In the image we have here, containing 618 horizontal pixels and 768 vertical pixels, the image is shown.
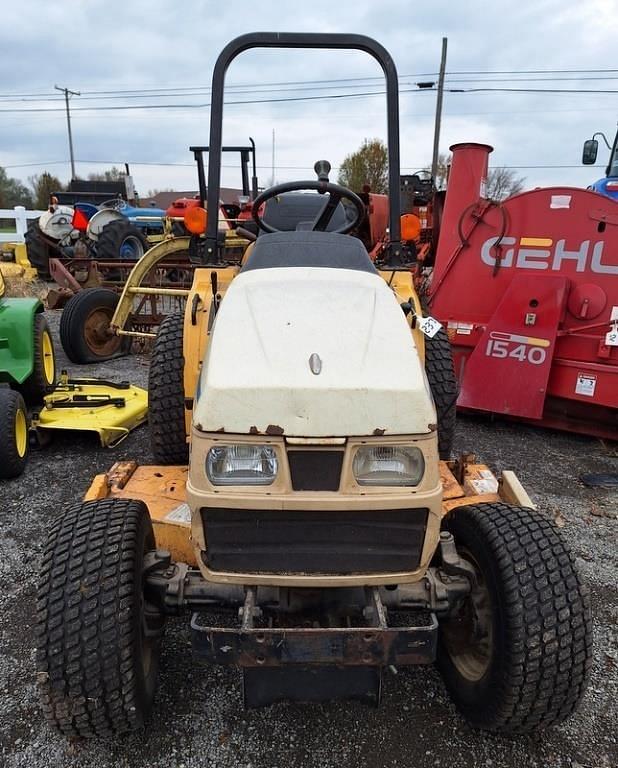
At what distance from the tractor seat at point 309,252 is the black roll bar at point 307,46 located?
0.55m

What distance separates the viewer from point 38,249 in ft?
38.2

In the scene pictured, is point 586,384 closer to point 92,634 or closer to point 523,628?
point 523,628

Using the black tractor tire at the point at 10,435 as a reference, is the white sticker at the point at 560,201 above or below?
above

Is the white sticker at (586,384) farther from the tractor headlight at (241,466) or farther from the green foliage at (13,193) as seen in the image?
the green foliage at (13,193)

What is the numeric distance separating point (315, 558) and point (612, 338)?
3.60m

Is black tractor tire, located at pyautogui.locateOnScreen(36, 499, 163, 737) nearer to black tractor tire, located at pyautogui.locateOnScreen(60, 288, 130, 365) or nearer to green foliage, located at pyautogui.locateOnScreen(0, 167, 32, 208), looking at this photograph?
black tractor tire, located at pyautogui.locateOnScreen(60, 288, 130, 365)

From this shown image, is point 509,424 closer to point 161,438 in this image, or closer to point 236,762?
point 161,438

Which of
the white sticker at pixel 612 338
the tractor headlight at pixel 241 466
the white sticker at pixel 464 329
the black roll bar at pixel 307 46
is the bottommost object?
the white sticker at pixel 464 329

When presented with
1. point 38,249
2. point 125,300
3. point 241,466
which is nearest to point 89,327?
point 125,300

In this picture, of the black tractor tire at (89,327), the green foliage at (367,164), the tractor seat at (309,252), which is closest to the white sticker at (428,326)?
the tractor seat at (309,252)

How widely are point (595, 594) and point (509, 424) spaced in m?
2.38

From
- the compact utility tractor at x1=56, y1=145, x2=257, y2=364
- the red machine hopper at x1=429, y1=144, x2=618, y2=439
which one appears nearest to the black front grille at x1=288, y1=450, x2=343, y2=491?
the red machine hopper at x1=429, y1=144, x2=618, y2=439

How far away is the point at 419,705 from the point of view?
2.19 metres

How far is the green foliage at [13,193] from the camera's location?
4306 cm
